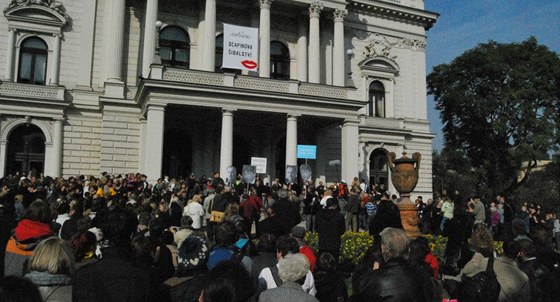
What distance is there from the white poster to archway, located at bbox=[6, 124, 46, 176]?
10.8 m

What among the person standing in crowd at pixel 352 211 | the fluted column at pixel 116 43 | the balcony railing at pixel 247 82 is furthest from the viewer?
the fluted column at pixel 116 43

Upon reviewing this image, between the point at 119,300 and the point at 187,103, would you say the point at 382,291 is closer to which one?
the point at 119,300

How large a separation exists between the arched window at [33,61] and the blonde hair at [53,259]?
2593 cm

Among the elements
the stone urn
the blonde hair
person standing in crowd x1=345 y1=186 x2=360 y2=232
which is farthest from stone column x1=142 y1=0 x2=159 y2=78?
the blonde hair

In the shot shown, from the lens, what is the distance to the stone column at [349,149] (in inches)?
1105

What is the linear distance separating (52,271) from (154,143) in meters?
20.6

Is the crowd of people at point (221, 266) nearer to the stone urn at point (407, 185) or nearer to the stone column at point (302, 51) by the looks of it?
the stone urn at point (407, 185)

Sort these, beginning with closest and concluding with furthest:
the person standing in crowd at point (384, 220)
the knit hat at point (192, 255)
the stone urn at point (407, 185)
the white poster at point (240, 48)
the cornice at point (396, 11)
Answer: the knit hat at point (192, 255), the person standing in crowd at point (384, 220), the stone urn at point (407, 185), the white poster at point (240, 48), the cornice at point (396, 11)

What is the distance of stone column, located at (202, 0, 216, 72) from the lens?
90.7 feet

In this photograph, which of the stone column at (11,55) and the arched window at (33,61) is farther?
the arched window at (33,61)

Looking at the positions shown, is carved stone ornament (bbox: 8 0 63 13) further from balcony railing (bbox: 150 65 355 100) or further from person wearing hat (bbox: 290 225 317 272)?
person wearing hat (bbox: 290 225 317 272)

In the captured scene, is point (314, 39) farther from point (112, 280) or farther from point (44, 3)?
point (112, 280)

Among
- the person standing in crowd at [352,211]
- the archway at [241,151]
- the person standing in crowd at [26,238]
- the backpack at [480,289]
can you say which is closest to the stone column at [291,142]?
the archway at [241,151]

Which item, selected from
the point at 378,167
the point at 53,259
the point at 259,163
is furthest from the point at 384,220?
the point at 378,167
